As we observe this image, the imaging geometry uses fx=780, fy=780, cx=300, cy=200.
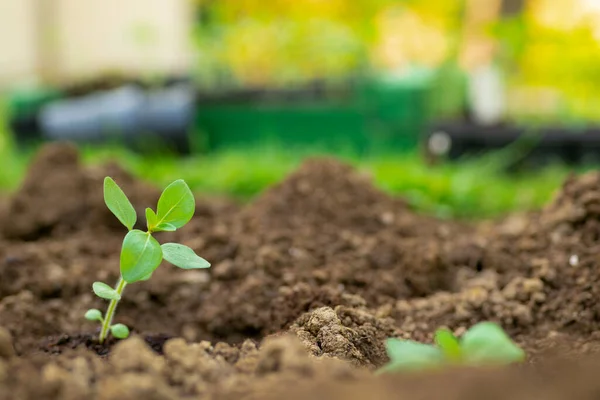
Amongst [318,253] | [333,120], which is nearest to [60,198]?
[318,253]

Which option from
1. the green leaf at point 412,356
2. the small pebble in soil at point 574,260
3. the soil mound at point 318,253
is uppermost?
the green leaf at point 412,356

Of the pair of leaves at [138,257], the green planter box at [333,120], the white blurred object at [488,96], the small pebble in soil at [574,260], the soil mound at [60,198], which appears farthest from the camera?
the green planter box at [333,120]

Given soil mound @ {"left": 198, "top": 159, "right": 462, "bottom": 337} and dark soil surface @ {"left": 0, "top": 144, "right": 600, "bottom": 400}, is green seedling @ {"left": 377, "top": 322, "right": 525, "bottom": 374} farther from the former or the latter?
soil mound @ {"left": 198, "top": 159, "right": 462, "bottom": 337}

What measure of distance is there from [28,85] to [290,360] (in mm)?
7597

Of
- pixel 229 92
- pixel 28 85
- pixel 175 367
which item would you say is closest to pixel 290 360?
pixel 175 367

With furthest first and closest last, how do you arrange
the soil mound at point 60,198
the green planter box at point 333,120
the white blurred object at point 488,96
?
the green planter box at point 333,120, the white blurred object at point 488,96, the soil mound at point 60,198

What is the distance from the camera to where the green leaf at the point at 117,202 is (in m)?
1.15

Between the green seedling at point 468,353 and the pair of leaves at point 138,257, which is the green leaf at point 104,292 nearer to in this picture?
the pair of leaves at point 138,257

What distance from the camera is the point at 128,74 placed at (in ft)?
24.6

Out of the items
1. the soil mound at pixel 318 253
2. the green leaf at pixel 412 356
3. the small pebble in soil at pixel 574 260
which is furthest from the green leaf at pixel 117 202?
the small pebble in soil at pixel 574 260

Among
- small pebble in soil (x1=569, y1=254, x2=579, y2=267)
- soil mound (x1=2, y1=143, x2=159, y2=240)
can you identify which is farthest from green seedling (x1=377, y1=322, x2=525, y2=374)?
soil mound (x1=2, y1=143, x2=159, y2=240)

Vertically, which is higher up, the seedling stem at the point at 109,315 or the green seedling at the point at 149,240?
the green seedling at the point at 149,240

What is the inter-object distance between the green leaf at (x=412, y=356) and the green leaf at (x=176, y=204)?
17.7 inches

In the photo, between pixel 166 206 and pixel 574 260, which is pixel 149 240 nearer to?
pixel 166 206
